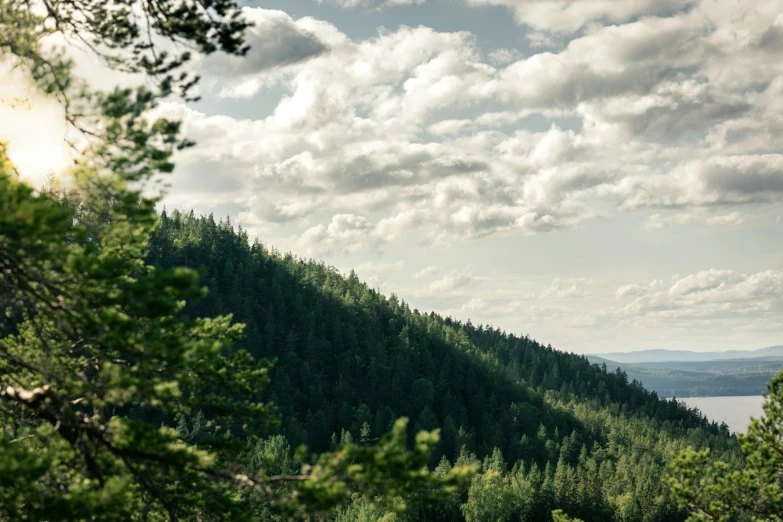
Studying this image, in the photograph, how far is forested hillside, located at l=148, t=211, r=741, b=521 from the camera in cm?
13675

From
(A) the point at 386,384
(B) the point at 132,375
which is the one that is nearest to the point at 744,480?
(B) the point at 132,375

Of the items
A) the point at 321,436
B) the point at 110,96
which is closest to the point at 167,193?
the point at 110,96

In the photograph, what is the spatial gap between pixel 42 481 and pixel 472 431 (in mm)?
148224

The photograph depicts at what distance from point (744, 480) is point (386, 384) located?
484ft

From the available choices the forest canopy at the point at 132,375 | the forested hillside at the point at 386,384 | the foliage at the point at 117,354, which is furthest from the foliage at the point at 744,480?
the forested hillside at the point at 386,384

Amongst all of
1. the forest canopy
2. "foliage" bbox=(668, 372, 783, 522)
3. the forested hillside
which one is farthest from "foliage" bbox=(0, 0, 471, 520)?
the forested hillside

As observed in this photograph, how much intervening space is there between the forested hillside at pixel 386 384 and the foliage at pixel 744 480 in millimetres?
97535

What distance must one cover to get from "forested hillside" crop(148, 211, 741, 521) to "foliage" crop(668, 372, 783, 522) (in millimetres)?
97535

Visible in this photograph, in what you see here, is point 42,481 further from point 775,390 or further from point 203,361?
point 775,390

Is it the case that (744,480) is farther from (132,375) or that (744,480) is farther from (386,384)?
(386,384)

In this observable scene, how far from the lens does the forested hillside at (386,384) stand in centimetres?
13675

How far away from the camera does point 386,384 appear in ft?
536

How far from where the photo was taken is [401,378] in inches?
6496

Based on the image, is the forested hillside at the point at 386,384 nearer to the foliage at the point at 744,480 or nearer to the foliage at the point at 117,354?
the foliage at the point at 744,480
